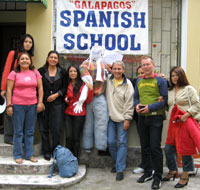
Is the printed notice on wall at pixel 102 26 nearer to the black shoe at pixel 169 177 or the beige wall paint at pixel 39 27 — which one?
the beige wall paint at pixel 39 27

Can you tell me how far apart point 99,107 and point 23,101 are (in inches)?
51.7

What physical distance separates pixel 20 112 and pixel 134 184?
218 centimetres

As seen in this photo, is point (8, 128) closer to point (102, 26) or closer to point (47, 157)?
point (47, 157)

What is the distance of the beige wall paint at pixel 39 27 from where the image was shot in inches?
202

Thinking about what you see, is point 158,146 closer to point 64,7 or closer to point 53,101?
point 53,101

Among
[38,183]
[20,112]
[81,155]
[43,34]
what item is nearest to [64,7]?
[43,34]

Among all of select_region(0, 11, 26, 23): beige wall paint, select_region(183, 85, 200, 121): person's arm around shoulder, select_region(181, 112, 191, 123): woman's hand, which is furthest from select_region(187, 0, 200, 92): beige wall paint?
select_region(0, 11, 26, 23): beige wall paint

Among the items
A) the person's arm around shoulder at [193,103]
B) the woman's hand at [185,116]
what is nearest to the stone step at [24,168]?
the woman's hand at [185,116]

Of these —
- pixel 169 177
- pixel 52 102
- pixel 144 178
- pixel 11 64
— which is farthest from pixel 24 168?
pixel 169 177

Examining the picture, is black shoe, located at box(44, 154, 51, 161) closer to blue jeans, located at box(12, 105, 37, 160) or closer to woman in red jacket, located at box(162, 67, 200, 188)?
blue jeans, located at box(12, 105, 37, 160)

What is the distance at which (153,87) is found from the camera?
407cm

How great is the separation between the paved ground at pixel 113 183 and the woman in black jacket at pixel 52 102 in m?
0.82

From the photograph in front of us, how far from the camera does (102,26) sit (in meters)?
5.21

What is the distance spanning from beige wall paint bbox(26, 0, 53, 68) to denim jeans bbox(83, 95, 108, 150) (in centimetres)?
138
